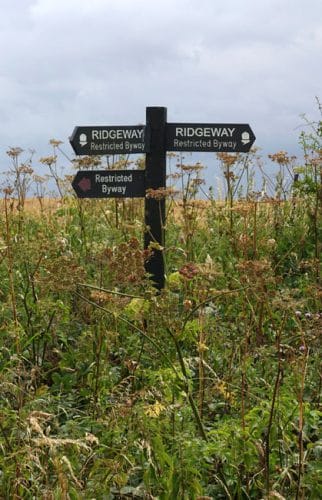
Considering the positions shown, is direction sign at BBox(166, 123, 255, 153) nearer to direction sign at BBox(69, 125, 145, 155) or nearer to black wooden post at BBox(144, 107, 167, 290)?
black wooden post at BBox(144, 107, 167, 290)

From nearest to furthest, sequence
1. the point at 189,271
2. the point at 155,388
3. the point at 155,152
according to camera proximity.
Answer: the point at 189,271 < the point at 155,388 < the point at 155,152

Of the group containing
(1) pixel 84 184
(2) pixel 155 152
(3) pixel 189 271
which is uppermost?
(2) pixel 155 152

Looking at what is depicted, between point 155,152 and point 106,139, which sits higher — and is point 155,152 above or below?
below

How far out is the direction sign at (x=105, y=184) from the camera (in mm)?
7629

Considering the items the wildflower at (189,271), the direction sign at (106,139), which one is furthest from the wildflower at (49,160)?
the wildflower at (189,271)

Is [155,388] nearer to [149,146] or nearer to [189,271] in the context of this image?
[189,271]

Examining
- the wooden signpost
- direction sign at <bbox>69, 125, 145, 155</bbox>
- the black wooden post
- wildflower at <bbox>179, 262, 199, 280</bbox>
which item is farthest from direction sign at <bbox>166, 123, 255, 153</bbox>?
wildflower at <bbox>179, 262, 199, 280</bbox>

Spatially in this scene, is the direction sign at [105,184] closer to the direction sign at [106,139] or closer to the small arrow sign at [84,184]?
the small arrow sign at [84,184]

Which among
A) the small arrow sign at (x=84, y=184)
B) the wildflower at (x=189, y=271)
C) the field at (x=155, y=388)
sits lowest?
the field at (x=155, y=388)

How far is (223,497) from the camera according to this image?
12.4 ft

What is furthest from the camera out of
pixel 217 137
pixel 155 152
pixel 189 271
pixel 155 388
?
pixel 155 152

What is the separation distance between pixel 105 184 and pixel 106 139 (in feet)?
1.32

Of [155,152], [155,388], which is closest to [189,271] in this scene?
[155,388]

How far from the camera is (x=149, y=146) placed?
25.4 feet
